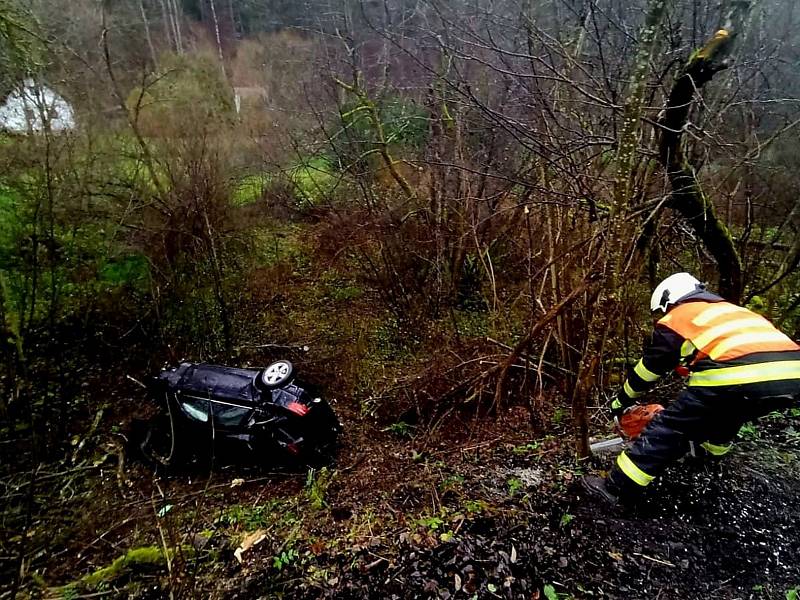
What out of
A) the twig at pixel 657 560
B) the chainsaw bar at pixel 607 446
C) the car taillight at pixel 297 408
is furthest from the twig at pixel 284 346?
the twig at pixel 657 560

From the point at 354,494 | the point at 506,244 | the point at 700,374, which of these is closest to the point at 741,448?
the point at 700,374

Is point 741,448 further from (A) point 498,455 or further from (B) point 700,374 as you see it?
(A) point 498,455

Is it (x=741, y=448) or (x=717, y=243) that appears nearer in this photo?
(x=741, y=448)

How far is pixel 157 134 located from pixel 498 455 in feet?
24.4

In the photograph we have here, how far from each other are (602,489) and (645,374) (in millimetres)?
884

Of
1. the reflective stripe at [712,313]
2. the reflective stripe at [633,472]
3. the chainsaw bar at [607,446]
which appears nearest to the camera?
the reflective stripe at [712,313]

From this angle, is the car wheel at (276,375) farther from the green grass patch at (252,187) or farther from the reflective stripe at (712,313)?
the green grass patch at (252,187)

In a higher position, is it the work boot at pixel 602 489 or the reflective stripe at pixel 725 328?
the reflective stripe at pixel 725 328

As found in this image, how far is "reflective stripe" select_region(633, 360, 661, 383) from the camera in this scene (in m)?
3.13

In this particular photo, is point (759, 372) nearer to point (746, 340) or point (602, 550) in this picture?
point (746, 340)

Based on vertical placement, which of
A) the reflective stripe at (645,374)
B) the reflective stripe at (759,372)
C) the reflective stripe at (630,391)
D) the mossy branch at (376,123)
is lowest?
the reflective stripe at (630,391)

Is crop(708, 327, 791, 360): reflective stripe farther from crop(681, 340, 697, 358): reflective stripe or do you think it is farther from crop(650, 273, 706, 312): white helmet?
crop(650, 273, 706, 312): white helmet

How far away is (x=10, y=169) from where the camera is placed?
595 cm

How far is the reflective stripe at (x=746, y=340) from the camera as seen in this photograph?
9.07ft
